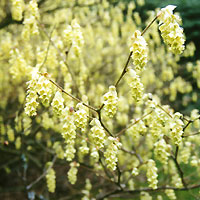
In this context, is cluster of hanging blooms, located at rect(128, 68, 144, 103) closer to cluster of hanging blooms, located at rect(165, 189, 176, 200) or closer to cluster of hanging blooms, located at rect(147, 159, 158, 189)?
cluster of hanging blooms, located at rect(147, 159, 158, 189)

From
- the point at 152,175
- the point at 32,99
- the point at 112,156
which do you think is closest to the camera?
the point at 32,99

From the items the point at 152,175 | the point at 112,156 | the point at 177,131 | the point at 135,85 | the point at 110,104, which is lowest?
the point at 152,175

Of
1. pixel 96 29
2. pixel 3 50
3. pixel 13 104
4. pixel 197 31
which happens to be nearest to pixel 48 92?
pixel 3 50

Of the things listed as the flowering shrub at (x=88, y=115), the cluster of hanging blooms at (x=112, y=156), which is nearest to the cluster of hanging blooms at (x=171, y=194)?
the flowering shrub at (x=88, y=115)

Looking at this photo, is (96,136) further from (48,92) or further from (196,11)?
(196,11)

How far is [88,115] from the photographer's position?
1966mm

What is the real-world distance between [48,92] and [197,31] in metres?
6.72

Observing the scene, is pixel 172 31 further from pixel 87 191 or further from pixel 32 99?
pixel 87 191

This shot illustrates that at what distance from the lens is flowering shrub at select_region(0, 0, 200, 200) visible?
166 cm

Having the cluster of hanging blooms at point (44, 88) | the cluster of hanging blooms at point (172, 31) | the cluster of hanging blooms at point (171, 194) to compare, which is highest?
the cluster of hanging blooms at point (172, 31)

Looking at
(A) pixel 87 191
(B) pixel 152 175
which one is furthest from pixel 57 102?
(A) pixel 87 191

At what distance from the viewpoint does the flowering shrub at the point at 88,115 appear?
1.66 metres

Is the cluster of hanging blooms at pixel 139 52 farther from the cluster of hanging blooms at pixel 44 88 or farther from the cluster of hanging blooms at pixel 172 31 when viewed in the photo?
the cluster of hanging blooms at pixel 44 88

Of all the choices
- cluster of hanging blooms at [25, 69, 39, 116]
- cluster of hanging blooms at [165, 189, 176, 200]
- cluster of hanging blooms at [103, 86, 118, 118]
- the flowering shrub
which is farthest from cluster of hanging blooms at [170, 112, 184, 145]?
cluster of hanging blooms at [165, 189, 176, 200]
